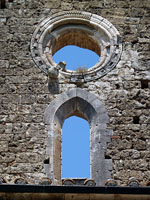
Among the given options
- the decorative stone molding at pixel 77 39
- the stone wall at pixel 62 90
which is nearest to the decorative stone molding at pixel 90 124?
the stone wall at pixel 62 90

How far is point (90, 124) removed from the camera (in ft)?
48.5

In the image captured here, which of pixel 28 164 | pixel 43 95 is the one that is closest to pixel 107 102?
pixel 43 95

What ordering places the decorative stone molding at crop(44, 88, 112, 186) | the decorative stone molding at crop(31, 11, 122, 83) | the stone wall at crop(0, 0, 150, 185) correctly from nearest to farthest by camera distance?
1. the decorative stone molding at crop(44, 88, 112, 186)
2. the stone wall at crop(0, 0, 150, 185)
3. the decorative stone molding at crop(31, 11, 122, 83)

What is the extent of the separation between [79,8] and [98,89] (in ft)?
8.12

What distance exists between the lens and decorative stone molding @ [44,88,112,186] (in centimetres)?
1391

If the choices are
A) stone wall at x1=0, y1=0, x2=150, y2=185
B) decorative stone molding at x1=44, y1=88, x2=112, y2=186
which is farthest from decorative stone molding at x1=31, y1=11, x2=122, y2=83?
decorative stone molding at x1=44, y1=88, x2=112, y2=186

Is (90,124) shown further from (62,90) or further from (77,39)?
(77,39)

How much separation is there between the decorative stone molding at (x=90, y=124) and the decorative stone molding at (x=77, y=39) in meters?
0.70

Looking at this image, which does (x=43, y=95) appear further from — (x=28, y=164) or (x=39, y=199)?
(x=39, y=199)

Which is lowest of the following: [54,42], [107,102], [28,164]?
[28,164]

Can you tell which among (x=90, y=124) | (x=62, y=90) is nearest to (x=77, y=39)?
(x=62, y=90)

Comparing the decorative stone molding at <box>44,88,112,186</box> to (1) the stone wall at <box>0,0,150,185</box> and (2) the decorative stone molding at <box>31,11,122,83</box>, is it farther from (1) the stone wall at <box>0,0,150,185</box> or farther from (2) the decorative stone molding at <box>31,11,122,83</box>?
(2) the decorative stone molding at <box>31,11,122,83</box>

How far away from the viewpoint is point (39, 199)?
37.1ft

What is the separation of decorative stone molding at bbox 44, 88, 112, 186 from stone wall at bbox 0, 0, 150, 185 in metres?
0.14
